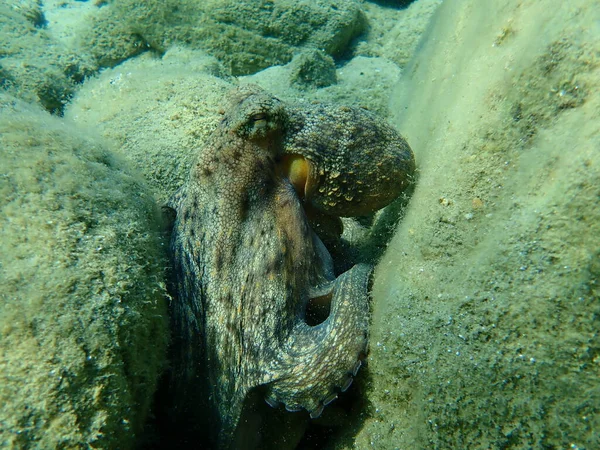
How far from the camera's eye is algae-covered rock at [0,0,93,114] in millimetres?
4977

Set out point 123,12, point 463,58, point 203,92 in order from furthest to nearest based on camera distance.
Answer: point 123,12, point 203,92, point 463,58

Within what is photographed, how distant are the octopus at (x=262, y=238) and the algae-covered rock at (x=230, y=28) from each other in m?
3.85

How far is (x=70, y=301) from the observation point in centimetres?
173

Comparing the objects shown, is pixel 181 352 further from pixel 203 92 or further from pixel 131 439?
pixel 203 92

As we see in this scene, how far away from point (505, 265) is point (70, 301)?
215 cm

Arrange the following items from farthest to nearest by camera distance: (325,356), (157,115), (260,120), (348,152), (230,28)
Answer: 1. (230,28)
2. (157,115)
3. (348,152)
4. (260,120)
5. (325,356)

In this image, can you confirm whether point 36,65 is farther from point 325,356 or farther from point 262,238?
point 325,356

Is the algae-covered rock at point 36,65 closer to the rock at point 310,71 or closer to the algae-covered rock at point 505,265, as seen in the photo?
the rock at point 310,71

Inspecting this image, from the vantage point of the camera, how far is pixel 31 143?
2117 millimetres

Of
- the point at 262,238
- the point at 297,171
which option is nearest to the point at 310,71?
the point at 297,171

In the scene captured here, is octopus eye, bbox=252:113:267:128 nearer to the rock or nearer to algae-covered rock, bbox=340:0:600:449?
algae-covered rock, bbox=340:0:600:449

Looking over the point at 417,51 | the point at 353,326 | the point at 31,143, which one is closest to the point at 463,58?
the point at 417,51

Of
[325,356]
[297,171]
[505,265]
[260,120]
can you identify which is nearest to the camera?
[505,265]

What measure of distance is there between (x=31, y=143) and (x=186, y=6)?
5097 mm
